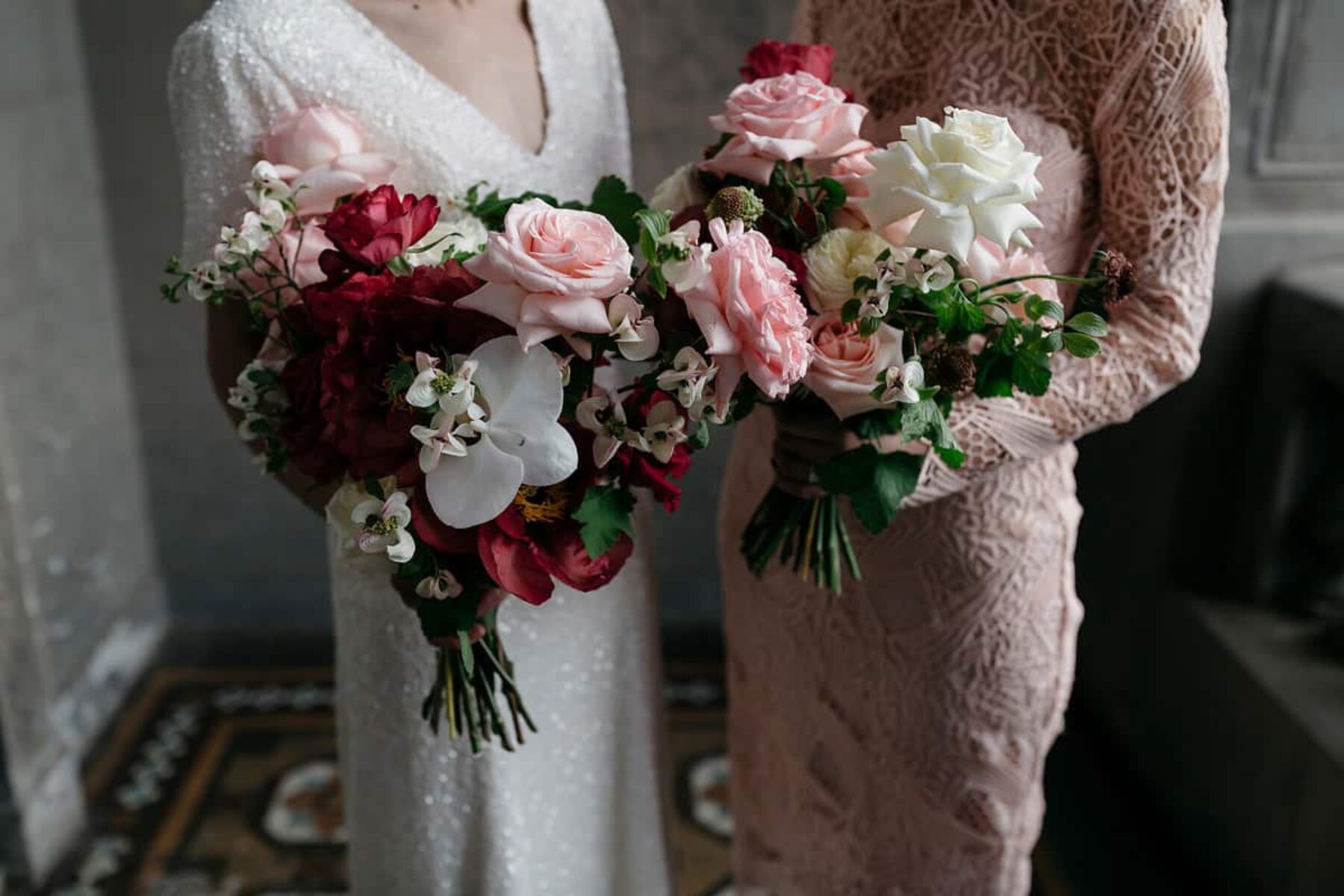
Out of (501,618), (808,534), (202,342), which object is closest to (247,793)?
(202,342)

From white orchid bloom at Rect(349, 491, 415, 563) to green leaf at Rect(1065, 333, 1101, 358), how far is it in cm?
48

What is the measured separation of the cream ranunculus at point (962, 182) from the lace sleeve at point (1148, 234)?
28 centimetres

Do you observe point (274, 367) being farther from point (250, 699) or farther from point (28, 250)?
point (250, 699)

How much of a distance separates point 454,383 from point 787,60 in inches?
16.6

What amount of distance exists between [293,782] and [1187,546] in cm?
182

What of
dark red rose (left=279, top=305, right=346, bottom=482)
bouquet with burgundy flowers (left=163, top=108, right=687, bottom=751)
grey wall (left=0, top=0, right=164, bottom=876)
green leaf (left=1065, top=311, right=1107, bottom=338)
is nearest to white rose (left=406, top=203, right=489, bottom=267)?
bouquet with burgundy flowers (left=163, top=108, right=687, bottom=751)

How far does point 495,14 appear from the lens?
1.24m

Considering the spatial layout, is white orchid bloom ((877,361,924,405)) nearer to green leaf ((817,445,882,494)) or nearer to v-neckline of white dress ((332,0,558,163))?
green leaf ((817,445,882,494))

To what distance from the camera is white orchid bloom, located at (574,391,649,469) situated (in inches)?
33.8

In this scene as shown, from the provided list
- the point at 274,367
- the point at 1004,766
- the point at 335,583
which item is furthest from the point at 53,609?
the point at 1004,766

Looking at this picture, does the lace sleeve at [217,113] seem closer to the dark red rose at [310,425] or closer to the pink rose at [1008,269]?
the dark red rose at [310,425]

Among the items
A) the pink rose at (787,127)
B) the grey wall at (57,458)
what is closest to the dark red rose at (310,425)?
the pink rose at (787,127)

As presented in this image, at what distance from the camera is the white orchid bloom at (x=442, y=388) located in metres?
0.78

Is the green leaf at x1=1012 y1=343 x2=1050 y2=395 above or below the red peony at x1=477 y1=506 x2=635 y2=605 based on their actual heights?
above
